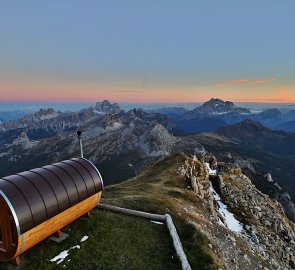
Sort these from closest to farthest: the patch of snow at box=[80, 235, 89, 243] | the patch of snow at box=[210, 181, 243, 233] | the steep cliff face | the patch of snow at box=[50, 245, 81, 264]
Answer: the patch of snow at box=[50, 245, 81, 264] → the patch of snow at box=[80, 235, 89, 243] → the steep cliff face → the patch of snow at box=[210, 181, 243, 233]

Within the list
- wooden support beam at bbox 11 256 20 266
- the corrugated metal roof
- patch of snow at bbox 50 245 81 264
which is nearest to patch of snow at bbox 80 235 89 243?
patch of snow at bbox 50 245 81 264

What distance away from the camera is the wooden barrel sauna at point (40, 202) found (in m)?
19.9

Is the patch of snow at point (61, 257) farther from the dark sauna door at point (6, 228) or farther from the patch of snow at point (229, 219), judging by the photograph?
the patch of snow at point (229, 219)

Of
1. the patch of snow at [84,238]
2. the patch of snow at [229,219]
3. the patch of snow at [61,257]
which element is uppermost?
the patch of snow at [84,238]

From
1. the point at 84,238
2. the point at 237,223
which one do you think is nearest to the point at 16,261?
the point at 84,238

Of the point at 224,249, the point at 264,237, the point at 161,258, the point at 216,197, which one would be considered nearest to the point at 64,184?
the point at 161,258

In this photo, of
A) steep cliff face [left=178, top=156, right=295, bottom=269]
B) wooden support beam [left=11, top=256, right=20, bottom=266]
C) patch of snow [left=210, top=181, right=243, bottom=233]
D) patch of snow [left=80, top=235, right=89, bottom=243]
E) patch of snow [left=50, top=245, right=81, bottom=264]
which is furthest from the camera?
patch of snow [left=210, top=181, right=243, bottom=233]

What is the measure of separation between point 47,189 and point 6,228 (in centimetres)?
358

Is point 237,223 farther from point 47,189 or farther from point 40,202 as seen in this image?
point 40,202

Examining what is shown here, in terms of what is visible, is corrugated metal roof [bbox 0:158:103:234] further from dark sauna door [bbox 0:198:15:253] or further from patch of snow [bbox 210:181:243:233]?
patch of snow [bbox 210:181:243:233]

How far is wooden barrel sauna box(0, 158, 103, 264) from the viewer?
19875 millimetres

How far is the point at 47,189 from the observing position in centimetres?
2248

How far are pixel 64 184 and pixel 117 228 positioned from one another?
630 cm

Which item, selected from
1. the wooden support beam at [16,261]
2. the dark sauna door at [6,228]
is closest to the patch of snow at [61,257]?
the wooden support beam at [16,261]
